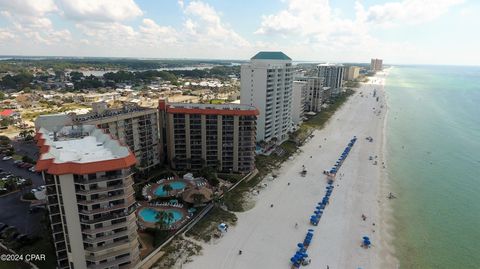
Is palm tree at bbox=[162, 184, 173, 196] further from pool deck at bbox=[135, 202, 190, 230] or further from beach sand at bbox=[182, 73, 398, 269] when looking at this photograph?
beach sand at bbox=[182, 73, 398, 269]

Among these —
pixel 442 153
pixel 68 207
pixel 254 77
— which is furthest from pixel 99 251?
pixel 442 153

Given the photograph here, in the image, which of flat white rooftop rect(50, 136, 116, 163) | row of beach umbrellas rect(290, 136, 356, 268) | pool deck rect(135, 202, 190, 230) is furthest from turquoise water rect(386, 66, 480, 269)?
flat white rooftop rect(50, 136, 116, 163)

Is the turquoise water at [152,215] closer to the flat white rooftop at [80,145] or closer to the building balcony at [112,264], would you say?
Answer: the building balcony at [112,264]

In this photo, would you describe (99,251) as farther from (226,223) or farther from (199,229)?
(226,223)

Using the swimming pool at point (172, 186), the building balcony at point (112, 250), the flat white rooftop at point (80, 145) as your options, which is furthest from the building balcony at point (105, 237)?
the swimming pool at point (172, 186)

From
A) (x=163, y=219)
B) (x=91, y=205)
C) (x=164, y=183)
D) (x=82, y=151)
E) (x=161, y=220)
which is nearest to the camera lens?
(x=91, y=205)

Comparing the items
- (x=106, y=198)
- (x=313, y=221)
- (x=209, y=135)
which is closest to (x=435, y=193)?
(x=313, y=221)

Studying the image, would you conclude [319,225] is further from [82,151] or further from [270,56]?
[270,56]
